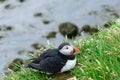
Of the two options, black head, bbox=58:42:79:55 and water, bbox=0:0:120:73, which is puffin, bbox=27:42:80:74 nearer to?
black head, bbox=58:42:79:55

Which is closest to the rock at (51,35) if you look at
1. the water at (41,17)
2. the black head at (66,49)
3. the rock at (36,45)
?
the water at (41,17)

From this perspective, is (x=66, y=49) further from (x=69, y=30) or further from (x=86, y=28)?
(x=86, y=28)

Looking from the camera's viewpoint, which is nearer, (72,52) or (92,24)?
(72,52)

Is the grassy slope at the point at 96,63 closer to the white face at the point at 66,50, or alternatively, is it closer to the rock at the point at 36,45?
the white face at the point at 66,50

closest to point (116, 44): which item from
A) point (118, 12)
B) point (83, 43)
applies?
point (83, 43)

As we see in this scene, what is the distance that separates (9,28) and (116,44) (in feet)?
58.7

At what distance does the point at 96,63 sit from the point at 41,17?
19082 mm

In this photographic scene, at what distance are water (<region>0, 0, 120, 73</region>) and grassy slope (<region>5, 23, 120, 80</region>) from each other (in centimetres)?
1360

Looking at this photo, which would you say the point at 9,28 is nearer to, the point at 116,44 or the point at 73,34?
the point at 73,34

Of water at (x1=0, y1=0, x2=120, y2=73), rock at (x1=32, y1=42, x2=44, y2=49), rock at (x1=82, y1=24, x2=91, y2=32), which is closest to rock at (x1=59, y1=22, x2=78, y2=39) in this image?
water at (x1=0, y1=0, x2=120, y2=73)

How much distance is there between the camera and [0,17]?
27156 millimetres

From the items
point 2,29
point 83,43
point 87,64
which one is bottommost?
point 2,29

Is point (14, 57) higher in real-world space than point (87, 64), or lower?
lower

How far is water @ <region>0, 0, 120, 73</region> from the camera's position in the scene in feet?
80.2
